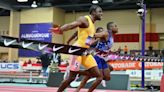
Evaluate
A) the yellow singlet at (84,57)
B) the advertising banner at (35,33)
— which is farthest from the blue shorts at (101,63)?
the advertising banner at (35,33)

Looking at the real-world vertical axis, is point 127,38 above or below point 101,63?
above

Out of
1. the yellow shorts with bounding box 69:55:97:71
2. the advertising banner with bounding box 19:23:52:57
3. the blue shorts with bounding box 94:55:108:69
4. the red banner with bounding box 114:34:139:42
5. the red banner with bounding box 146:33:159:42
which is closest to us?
the yellow shorts with bounding box 69:55:97:71

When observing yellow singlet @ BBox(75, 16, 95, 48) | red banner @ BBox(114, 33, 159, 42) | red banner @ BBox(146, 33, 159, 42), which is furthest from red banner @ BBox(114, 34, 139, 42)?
yellow singlet @ BBox(75, 16, 95, 48)

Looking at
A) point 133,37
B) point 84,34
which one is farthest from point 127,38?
point 84,34

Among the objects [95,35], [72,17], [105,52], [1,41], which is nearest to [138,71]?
[105,52]

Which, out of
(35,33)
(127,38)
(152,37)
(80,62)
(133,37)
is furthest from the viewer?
(35,33)

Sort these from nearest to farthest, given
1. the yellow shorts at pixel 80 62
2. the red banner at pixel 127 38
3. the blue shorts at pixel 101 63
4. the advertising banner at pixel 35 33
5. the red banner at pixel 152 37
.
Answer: the yellow shorts at pixel 80 62
the blue shorts at pixel 101 63
the red banner at pixel 152 37
the red banner at pixel 127 38
the advertising banner at pixel 35 33

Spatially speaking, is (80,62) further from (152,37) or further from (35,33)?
(35,33)

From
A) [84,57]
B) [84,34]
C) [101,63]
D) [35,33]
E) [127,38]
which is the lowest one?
[101,63]

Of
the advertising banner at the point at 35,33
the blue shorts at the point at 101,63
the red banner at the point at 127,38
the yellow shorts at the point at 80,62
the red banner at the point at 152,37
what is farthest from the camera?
the advertising banner at the point at 35,33

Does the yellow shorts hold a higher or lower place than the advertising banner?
lower

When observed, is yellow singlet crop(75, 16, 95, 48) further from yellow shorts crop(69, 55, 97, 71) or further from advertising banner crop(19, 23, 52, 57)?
advertising banner crop(19, 23, 52, 57)

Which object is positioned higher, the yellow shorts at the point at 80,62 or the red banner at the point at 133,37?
the red banner at the point at 133,37

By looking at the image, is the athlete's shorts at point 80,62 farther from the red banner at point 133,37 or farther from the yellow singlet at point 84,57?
the red banner at point 133,37
